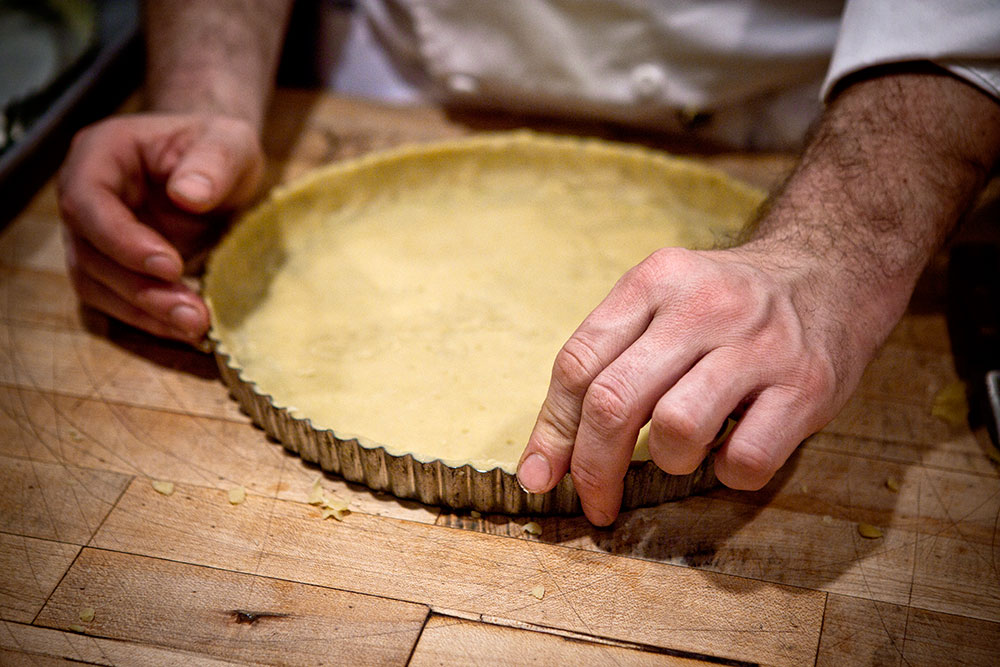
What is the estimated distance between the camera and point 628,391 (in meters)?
0.66

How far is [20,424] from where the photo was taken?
34.6 inches

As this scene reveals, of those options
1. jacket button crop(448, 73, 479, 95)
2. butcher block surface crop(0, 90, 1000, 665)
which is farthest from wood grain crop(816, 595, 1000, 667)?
jacket button crop(448, 73, 479, 95)

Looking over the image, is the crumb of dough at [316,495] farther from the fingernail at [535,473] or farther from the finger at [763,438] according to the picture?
the finger at [763,438]

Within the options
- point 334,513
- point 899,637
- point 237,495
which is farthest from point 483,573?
point 899,637

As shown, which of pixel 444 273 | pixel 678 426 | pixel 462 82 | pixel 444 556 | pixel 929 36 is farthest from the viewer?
pixel 462 82

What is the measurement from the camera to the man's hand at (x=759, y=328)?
2.17ft

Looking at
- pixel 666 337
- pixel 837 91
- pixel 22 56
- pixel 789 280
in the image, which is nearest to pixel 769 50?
pixel 837 91

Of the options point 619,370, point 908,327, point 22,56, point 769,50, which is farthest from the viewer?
point 22,56

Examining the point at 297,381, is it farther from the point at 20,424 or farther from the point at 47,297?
the point at 47,297

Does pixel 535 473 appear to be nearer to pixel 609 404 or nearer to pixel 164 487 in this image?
pixel 609 404

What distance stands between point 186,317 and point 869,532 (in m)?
0.75

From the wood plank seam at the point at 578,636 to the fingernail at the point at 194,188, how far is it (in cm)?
55

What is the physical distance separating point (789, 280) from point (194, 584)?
0.60 metres

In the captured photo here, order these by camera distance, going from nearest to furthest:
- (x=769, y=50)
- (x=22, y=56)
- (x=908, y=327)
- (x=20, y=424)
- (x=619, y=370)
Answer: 1. (x=619, y=370)
2. (x=20, y=424)
3. (x=908, y=327)
4. (x=769, y=50)
5. (x=22, y=56)
